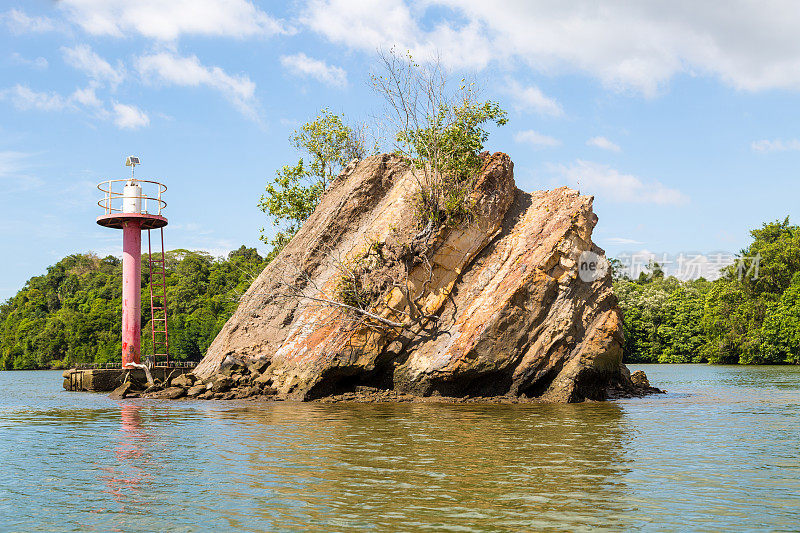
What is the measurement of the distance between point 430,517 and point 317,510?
151cm

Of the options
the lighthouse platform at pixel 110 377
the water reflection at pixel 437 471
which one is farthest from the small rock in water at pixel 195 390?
the water reflection at pixel 437 471

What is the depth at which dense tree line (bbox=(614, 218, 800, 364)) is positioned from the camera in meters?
68.8

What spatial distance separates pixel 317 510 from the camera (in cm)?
913

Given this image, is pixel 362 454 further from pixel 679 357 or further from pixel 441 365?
pixel 679 357

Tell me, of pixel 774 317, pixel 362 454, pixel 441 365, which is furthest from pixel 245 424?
pixel 774 317

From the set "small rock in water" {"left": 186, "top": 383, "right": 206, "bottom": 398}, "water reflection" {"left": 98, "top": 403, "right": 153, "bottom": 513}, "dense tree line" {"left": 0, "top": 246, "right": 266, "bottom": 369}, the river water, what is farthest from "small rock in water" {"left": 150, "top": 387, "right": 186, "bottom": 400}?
"dense tree line" {"left": 0, "top": 246, "right": 266, "bottom": 369}

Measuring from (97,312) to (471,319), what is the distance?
82.4 metres

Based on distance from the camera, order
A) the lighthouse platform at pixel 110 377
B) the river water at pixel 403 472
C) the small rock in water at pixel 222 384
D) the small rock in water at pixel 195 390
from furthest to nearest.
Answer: the lighthouse platform at pixel 110 377 → the small rock in water at pixel 195 390 → the small rock in water at pixel 222 384 → the river water at pixel 403 472

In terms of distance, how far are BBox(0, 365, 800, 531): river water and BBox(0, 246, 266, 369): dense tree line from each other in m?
66.6

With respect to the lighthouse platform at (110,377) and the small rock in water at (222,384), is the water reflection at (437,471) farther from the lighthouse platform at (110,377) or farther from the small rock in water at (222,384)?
the lighthouse platform at (110,377)

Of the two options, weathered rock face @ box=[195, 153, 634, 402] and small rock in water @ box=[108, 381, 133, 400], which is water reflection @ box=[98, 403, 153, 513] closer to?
weathered rock face @ box=[195, 153, 634, 402]

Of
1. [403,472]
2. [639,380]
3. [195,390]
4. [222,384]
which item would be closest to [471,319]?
[222,384]

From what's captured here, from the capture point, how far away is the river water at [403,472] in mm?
8789

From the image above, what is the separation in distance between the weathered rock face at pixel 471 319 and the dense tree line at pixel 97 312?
55574 millimetres
